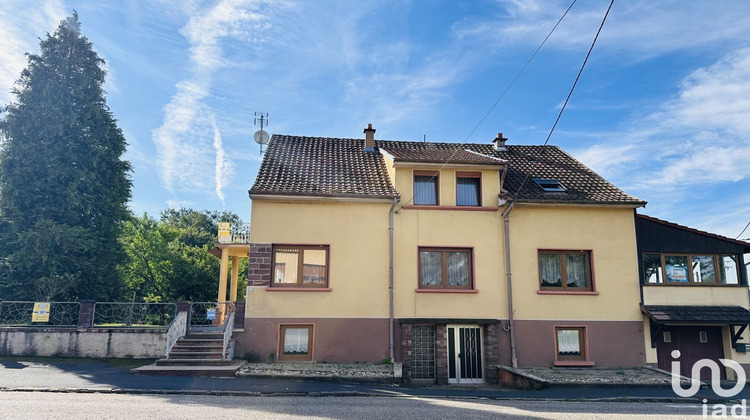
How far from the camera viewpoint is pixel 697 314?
16.7 meters

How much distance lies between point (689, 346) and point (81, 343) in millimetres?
21137

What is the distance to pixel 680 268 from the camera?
17562 mm

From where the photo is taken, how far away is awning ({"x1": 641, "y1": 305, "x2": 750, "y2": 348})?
16359 millimetres

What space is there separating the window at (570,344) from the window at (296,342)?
856 cm

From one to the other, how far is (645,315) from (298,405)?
13029mm

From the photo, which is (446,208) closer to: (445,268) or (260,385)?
(445,268)

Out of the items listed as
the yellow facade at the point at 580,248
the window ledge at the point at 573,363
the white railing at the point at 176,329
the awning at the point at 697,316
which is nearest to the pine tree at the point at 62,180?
the white railing at the point at 176,329

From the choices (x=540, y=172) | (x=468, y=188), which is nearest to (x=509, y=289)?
(x=468, y=188)

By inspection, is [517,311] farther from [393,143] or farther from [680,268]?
[393,143]

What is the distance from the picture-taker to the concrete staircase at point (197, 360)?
13656mm

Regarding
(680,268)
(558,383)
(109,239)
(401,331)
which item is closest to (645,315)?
(680,268)

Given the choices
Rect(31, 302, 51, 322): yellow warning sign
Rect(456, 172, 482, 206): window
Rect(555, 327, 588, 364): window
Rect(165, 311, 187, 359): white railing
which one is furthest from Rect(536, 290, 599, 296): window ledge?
Rect(31, 302, 51, 322): yellow warning sign

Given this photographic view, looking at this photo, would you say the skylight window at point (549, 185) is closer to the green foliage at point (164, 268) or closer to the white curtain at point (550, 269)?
the white curtain at point (550, 269)

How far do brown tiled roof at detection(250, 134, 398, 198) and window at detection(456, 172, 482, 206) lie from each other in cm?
251
